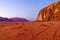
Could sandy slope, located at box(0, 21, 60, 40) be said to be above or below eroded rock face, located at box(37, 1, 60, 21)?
below

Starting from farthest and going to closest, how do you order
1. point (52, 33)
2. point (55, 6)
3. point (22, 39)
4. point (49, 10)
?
point (49, 10) < point (55, 6) < point (52, 33) < point (22, 39)

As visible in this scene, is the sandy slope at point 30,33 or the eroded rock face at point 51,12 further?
the eroded rock face at point 51,12

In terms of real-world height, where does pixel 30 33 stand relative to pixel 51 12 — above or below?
below

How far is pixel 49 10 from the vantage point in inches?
418

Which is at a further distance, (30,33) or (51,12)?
(51,12)

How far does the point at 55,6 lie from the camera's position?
31.6ft

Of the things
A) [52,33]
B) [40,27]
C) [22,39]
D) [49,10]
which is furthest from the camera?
[49,10]

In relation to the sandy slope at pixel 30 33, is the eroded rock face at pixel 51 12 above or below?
above

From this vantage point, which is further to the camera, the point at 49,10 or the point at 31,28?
the point at 49,10

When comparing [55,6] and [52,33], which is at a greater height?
[55,6]

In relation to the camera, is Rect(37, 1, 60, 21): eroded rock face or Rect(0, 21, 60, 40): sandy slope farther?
Rect(37, 1, 60, 21): eroded rock face

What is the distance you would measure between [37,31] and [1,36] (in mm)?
995

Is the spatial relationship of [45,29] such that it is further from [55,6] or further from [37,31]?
[55,6]

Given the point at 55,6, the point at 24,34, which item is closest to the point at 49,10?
the point at 55,6
